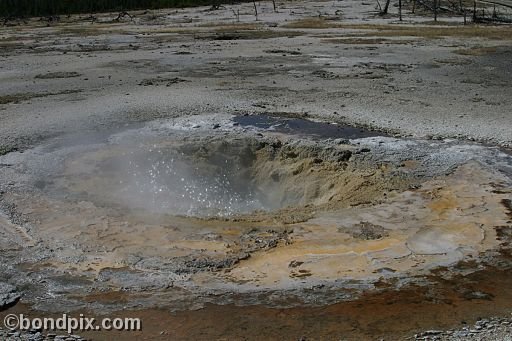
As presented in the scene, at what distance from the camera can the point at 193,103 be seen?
9477 millimetres

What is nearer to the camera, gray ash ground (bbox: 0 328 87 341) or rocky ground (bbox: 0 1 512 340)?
gray ash ground (bbox: 0 328 87 341)

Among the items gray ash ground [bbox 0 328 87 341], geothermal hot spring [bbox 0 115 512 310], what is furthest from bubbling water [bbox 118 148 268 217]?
gray ash ground [bbox 0 328 87 341]

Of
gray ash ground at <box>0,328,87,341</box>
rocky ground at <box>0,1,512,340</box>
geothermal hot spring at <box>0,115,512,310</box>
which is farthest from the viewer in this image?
geothermal hot spring at <box>0,115,512,310</box>

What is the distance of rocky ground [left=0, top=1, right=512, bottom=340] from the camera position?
3.93 meters

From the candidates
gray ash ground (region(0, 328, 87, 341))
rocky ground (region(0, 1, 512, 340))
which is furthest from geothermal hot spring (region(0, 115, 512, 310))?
gray ash ground (region(0, 328, 87, 341))

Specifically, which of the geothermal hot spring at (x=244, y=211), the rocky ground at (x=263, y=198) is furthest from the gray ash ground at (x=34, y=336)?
the geothermal hot spring at (x=244, y=211)

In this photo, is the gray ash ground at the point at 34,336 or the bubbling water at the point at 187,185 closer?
the gray ash ground at the point at 34,336

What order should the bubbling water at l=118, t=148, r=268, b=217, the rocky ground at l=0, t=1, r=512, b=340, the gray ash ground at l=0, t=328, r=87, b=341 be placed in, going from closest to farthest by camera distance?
the gray ash ground at l=0, t=328, r=87, b=341 < the rocky ground at l=0, t=1, r=512, b=340 < the bubbling water at l=118, t=148, r=268, b=217

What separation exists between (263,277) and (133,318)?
1.07 metres

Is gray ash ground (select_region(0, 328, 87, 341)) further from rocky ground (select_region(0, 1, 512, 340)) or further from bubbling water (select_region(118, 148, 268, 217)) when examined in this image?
bubbling water (select_region(118, 148, 268, 217))

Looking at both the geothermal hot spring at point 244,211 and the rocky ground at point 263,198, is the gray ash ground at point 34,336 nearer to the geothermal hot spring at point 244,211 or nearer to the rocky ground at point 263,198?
the rocky ground at point 263,198

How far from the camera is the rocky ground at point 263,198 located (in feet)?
12.9

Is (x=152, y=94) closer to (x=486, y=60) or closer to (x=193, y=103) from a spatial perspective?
(x=193, y=103)

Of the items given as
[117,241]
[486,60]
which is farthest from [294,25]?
[117,241]
